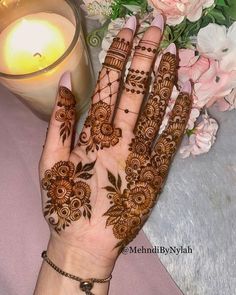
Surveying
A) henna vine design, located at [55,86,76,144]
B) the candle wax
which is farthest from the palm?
the candle wax

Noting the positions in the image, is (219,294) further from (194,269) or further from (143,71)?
(143,71)

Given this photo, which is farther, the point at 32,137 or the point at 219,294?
the point at 32,137

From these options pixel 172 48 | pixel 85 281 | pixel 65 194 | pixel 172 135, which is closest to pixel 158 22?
pixel 172 48

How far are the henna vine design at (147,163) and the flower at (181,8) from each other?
8 centimetres

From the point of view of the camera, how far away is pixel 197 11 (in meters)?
0.60

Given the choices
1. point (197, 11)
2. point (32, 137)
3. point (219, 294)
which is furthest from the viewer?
point (32, 137)

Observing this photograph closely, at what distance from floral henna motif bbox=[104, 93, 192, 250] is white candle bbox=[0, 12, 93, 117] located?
0.14 m

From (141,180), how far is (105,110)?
11 centimetres

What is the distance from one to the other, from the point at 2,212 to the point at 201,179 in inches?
11.8

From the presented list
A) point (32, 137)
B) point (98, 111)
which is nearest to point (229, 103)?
point (98, 111)

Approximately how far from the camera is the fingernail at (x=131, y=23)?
689mm

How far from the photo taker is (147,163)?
68cm

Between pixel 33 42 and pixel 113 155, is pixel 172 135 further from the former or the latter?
pixel 33 42

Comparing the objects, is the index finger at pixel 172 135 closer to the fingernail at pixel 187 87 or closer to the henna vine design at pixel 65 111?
the fingernail at pixel 187 87
